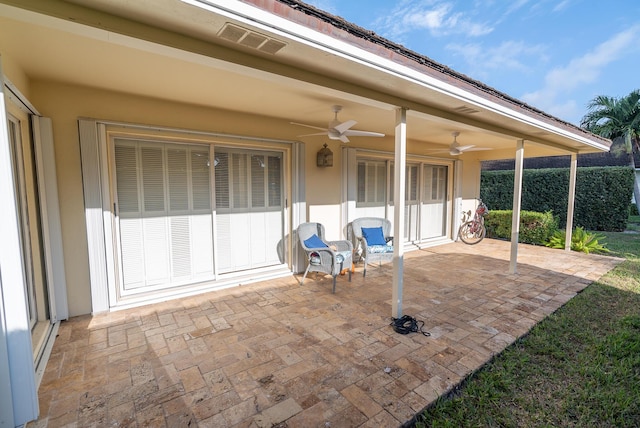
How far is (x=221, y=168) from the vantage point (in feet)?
14.7

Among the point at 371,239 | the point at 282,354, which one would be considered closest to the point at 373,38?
the point at 282,354

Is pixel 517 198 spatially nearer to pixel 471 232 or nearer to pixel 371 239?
pixel 371 239

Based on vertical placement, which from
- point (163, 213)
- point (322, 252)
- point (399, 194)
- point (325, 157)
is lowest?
point (322, 252)

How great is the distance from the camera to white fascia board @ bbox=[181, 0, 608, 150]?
1.66 m

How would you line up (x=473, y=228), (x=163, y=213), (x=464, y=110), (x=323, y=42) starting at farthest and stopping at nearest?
(x=473, y=228) < (x=163, y=213) < (x=464, y=110) < (x=323, y=42)

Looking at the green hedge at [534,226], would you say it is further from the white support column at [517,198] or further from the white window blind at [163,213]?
the white window blind at [163,213]

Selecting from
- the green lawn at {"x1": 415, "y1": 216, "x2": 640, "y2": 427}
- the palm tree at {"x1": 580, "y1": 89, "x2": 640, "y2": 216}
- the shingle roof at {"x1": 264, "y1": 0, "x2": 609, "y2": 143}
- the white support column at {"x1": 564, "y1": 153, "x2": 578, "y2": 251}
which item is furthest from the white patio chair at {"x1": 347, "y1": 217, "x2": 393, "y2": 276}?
the palm tree at {"x1": 580, "y1": 89, "x2": 640, "y2": 216}

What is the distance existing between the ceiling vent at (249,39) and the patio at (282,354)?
2483mm

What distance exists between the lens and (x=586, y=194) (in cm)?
1034

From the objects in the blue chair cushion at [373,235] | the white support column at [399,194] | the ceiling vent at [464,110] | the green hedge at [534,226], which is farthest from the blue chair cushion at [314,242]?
the green hedge at [534,226]

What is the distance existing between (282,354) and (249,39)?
8.37ft

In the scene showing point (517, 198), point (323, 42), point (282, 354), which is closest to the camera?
point (323, 42)

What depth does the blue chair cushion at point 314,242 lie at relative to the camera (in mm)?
4777

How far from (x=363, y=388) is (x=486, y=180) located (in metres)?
12.4
